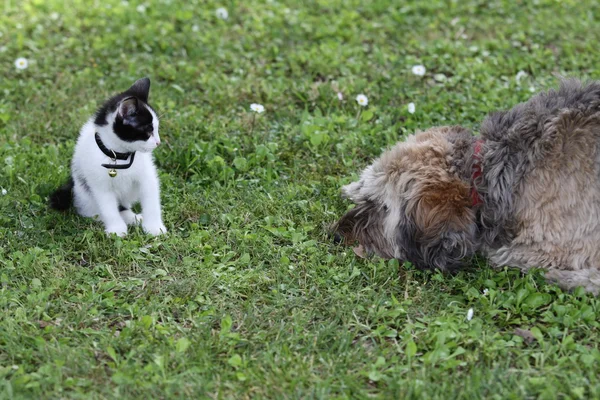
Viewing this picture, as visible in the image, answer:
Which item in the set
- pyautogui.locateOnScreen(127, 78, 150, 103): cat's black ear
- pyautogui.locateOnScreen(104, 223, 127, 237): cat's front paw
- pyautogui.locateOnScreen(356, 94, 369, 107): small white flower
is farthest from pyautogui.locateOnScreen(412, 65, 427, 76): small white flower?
pyautogui.locateOnScreen(104, 223, 127, 237): cat's front paw

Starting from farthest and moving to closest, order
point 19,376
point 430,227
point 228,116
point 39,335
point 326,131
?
point 228,116 → point 326,131 → point 430,227 → point 39,335 → point 19,376

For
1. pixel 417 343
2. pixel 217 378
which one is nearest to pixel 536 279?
pixel 417 343

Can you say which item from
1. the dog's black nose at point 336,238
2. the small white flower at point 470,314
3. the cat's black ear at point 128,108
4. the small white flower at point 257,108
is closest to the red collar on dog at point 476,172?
the small white flower at point 470,314

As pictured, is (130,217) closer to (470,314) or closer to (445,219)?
(445,219)

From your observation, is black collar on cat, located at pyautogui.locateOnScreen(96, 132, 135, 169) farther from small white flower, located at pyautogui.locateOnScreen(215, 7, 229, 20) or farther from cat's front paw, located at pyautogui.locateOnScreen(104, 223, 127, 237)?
small white flower, located at pyautogui.locateOnScreen(215, 7, 229, 20)

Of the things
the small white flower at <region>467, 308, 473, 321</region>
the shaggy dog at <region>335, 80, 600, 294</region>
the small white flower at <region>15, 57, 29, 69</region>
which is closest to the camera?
the small white flower at <region>467, 308, 473, 321</region>

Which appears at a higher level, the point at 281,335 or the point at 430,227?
the point at 430,227

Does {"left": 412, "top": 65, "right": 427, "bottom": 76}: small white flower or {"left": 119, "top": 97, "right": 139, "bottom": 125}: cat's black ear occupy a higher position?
{"left": 119, "top": 97, "right": 139, "bottom": 125}: cat's black ear

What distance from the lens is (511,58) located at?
730cm

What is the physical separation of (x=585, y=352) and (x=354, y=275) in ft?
4.48

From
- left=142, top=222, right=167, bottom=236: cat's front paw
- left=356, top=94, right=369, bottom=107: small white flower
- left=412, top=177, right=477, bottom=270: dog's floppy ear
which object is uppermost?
left=412, top=177, right=477, bottom=270: dog's floppy ear

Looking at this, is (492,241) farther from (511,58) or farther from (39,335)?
(511,58)

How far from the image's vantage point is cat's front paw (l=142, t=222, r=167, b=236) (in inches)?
192

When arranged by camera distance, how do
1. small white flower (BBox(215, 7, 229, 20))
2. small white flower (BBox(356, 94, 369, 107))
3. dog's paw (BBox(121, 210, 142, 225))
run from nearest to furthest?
dog's paw (BBox(121, 210, 142, 225)) → small white flower (BBox(356, 94, 369, 107)) → small white flower (BBox(215, 7, 229, 20))
